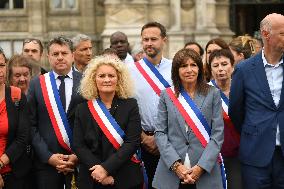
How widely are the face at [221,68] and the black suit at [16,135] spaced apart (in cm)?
213

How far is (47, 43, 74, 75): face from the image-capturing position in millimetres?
7301

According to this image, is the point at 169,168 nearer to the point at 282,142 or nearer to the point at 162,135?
the point at 162,135

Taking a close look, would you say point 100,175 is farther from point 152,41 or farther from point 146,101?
point 152,41

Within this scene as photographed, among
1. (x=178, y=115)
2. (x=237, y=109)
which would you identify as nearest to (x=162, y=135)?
(x=178, y=115)

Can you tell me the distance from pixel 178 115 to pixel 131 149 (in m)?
0.58

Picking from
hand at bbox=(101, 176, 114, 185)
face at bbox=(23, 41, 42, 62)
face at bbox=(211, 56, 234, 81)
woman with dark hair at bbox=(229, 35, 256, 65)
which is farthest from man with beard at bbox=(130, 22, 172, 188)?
face at bbox=(23, 41, 42, 62)

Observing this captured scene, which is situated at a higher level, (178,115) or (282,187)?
(178,115)

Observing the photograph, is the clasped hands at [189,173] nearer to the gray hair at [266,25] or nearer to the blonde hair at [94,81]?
the blonde hair at [94,81]

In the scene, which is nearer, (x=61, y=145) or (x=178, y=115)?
(x=178, y=115)

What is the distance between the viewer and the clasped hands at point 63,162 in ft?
22.9

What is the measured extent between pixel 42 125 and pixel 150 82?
1287 mm

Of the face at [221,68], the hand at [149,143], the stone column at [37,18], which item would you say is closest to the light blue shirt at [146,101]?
the hand at [149,143]

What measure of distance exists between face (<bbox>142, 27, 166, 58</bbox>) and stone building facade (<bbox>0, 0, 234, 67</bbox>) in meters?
8.73

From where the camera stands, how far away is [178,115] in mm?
6605
